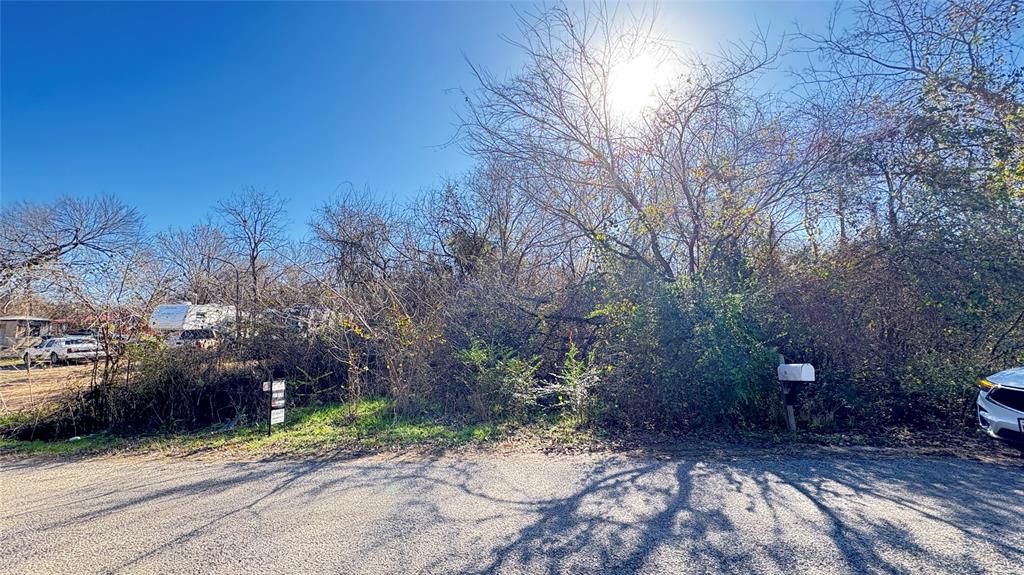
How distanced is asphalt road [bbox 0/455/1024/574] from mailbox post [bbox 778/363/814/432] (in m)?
0.99

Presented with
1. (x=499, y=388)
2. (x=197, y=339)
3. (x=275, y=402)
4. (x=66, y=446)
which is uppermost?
(x=197, y=339)

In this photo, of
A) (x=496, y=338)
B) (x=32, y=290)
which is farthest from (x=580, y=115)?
(x=32, y=290)

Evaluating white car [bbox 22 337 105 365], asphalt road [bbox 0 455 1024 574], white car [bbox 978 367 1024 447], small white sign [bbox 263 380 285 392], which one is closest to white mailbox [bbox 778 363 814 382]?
asphalt road [bbox 0 455 1024 574]

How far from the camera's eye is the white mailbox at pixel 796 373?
17.7ft

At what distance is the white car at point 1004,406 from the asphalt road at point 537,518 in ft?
1.25

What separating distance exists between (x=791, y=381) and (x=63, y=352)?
1279 centimetres

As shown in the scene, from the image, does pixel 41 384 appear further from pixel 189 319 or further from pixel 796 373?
pixel 796 373

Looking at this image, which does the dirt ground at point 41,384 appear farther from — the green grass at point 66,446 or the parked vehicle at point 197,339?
the parked vehicle at point 197,339

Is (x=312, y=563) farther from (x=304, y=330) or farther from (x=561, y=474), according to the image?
(x=304, y=330)

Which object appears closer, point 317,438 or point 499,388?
point 317,438

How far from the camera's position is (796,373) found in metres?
5.45

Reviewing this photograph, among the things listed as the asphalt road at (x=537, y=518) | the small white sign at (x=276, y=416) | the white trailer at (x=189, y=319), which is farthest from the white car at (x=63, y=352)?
the small white sign at (x=276, y=416)

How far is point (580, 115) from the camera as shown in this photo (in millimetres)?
7898

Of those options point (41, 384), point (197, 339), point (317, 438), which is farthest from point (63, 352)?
point (317, 438)
